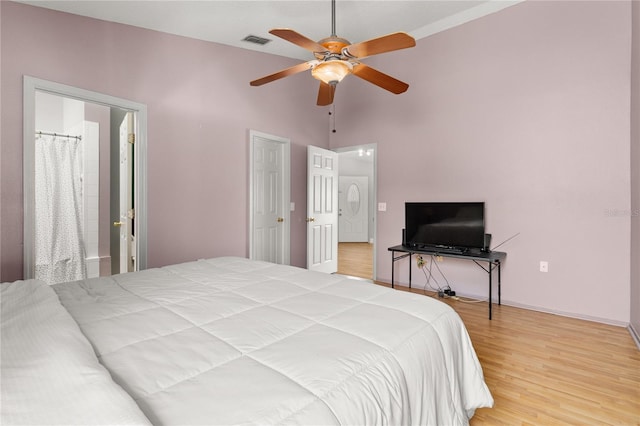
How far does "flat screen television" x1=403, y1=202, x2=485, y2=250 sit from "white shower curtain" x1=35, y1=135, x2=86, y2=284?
13.5ft

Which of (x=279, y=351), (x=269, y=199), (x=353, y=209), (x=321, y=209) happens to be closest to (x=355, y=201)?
(x=353, y=209)

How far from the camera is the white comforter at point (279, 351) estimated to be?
2.78 feet

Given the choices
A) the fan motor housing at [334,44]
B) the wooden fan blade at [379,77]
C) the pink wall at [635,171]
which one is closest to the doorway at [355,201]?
the pink wall at [635,171]

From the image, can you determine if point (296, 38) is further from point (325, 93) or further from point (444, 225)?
point (444, 225)

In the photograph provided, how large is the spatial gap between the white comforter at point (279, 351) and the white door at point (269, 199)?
2.43m

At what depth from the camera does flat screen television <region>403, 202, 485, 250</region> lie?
3.73 meters

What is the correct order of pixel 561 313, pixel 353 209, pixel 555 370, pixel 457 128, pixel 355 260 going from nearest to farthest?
pixel 555 370
pixel 561 313
pixel 457 128
pixel 355 260
pixel 353 209

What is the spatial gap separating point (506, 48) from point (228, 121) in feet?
10.9

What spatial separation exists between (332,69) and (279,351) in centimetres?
198

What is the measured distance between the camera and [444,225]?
3936 millimetres

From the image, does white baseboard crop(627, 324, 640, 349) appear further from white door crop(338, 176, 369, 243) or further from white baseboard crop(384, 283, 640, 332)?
white door crop(338, 176, 369, 243)

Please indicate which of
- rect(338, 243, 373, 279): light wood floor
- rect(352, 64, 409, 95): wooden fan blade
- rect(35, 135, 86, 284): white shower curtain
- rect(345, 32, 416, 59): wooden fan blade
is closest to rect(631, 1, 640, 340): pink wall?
rect(352, 64, 409, 95): wooden fan blade

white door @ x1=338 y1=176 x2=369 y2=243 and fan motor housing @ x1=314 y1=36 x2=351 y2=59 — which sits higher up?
fan motor housing @ x1=314 y1=36 x2=351 y2=59

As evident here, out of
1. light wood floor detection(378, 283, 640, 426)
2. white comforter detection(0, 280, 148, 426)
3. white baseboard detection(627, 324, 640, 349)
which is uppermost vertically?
white comforter detection(0, 280, 148, 426)
